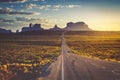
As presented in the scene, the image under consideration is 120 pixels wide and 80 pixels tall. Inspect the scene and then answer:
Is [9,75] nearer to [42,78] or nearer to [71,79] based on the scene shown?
[42,78]

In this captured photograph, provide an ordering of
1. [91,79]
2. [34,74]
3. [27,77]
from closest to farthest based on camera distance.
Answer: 1. [91,79]
2. [27,77]
3. [34,74]

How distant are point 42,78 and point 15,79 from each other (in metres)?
2.76

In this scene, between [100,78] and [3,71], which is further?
[3,71]

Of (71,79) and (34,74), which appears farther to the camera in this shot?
(34,74)

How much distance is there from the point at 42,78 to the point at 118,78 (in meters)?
7.53

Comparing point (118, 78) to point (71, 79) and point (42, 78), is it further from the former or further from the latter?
point (42, 78)

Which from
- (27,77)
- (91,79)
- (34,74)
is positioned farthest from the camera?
(34,74)

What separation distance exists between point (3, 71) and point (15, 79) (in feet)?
9.47

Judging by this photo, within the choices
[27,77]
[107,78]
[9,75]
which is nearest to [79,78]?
[107,78]

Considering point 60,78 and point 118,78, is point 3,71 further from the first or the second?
point 118,78

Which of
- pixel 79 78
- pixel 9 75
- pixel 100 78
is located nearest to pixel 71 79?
pixel 79 78

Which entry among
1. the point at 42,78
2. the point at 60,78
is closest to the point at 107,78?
the point at 60,78

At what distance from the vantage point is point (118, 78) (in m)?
27.0

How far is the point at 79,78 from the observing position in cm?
2716
